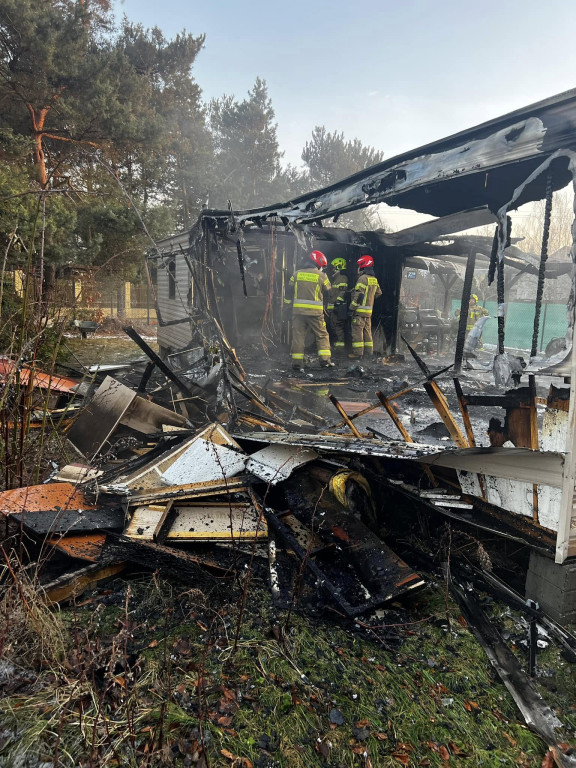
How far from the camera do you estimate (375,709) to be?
81.0 inches

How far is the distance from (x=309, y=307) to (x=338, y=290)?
2.26m

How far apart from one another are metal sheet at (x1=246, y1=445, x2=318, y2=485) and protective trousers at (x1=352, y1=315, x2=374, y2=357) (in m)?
6.58

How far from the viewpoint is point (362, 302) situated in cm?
952

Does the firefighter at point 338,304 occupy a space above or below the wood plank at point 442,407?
above

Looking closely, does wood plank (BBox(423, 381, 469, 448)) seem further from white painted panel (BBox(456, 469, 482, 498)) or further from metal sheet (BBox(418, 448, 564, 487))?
metal sheet (BBox(418, 448, 564, 487))

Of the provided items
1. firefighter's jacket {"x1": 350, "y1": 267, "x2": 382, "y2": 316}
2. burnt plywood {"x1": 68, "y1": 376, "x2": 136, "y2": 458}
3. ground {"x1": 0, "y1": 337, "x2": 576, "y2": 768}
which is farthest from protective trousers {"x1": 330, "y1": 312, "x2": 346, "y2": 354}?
ground {"x1": 0, "y1": 337, "x2": 576, "y2": 768}

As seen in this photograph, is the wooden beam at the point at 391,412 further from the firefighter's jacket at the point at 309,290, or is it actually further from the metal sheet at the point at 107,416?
the firefighter's jacket at the point at 309,290

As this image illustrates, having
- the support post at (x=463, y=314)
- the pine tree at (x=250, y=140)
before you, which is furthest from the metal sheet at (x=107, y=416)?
the pine tree at (x=250, y=140)

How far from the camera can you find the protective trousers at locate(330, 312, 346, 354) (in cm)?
1074

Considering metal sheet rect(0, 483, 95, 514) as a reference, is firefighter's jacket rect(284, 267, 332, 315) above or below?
above

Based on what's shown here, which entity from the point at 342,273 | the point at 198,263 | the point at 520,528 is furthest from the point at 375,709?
the point at 342,273

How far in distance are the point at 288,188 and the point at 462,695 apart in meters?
34.4

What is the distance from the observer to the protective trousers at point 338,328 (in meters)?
10.7

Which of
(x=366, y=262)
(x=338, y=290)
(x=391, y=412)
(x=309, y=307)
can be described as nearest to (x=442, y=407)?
(x=391, y=412)
